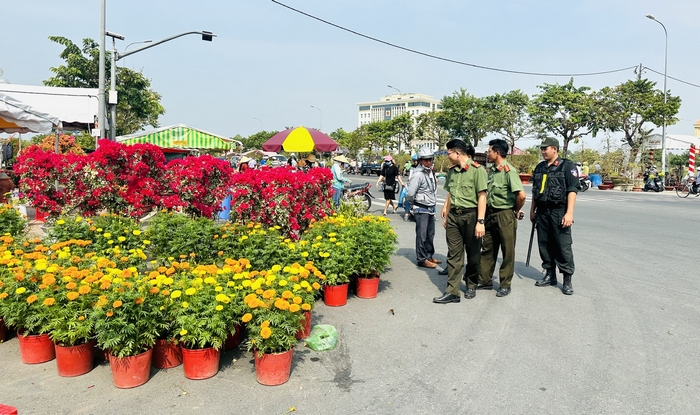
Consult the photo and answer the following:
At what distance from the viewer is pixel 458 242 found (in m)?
5.54

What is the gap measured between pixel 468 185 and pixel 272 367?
10.0ft

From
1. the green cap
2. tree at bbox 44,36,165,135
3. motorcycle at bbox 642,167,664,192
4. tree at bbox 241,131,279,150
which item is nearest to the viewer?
the green cap

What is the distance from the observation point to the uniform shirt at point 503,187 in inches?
226

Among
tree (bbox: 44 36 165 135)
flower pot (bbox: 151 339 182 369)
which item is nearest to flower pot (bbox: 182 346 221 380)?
Answer: flower pot (bbox: 151 339 182 369)

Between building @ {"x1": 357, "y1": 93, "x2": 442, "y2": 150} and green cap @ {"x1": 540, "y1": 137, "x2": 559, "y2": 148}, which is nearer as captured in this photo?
green cap @ {"x1": 540, "y1": 137, "x2": 559, "y2": 148}

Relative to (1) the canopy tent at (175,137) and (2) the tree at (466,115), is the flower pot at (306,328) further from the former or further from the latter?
(2) the tree at (466,115)

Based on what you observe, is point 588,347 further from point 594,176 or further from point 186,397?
point 594,176

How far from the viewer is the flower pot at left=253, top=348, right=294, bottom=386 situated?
3492mm

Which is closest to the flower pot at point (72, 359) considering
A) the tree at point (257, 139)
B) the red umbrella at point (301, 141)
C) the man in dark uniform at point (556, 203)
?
the man in dark uniform at point (556, 203)

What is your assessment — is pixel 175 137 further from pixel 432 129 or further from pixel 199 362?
pixel 432 129

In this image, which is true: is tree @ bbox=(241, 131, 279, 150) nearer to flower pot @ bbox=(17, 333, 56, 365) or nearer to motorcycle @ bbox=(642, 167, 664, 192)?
motorcycle @ bbox=(642, 167, 664, 192)

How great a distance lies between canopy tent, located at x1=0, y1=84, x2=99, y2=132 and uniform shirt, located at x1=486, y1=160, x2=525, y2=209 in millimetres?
11532

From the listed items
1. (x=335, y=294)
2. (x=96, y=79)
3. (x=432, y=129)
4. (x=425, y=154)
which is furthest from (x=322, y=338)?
(x=432, y=129)

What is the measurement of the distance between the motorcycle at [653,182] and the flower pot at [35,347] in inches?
1180
